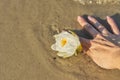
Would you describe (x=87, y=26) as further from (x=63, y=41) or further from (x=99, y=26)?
(x=63, y=41)

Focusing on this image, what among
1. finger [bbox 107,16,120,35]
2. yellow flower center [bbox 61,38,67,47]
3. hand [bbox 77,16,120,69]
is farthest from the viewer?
finger [bbox 107,16,120,35]

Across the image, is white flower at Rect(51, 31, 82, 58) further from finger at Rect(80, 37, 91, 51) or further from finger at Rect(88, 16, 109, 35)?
finger at Rect(88, 16, 109, 35)

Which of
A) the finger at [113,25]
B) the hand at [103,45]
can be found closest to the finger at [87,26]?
the hand at [103,45]

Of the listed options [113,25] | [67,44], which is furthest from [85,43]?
[113,25]

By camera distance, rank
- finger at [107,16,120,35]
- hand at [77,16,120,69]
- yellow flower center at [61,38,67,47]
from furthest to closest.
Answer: finger at [107,16,120,35], yellow flower center at [61,38,67,47], hand at [77,16,120,69]

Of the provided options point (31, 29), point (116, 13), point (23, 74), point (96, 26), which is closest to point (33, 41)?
point (31, 29)

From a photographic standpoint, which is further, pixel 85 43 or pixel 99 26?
pixel 99 26

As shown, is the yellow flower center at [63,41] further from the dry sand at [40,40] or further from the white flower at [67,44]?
the dry sand at [40,40]

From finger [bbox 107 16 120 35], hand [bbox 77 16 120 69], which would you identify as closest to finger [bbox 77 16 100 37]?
hand [bbox 77 16 120 69]
